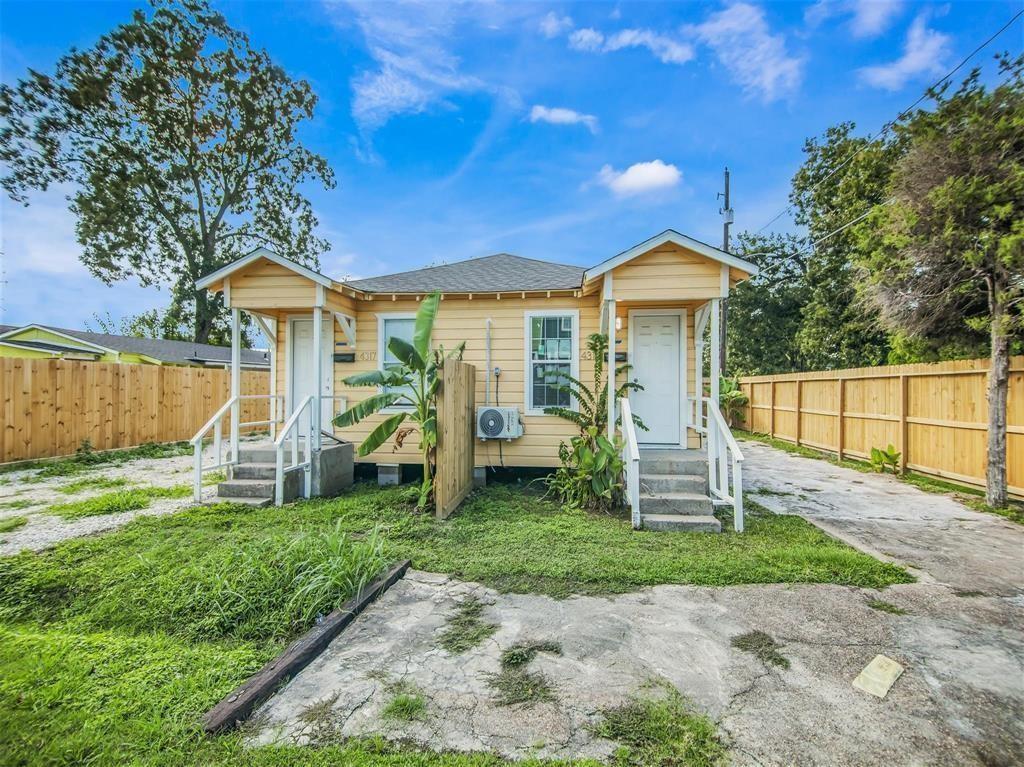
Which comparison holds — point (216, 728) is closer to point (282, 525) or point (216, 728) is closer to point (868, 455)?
point (282, 525)

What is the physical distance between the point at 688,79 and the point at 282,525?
1026 cm

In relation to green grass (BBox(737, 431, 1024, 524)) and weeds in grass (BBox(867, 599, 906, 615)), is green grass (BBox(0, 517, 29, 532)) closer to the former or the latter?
weeds in grass (BBox(867, 599, 906, 615))

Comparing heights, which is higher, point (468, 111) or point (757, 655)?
point (468, 111)

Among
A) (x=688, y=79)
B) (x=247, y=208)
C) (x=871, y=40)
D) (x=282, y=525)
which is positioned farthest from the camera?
(x=247, y=208)

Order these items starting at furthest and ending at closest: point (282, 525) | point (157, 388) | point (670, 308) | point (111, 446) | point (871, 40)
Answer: point (157, 388) → point (111, 446) → point (871, 40) → point (670, 308) → point (282, 525)

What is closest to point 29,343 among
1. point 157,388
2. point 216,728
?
point 157,388

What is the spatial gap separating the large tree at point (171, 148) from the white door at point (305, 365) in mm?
13616

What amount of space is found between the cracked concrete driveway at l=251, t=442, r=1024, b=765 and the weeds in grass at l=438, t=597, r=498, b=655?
57 millimetres

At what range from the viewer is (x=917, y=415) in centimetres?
777

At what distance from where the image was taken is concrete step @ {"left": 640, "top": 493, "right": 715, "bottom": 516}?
5207 mm

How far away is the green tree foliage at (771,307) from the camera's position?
1798cm

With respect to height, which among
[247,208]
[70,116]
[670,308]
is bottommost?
[670,308]

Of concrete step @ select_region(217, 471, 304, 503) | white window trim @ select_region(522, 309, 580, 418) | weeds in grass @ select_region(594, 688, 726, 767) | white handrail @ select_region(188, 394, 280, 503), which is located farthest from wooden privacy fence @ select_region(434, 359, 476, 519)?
weeds in grass @ select_region(594, 688, 726, 767)

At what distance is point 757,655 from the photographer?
8.46 feet
